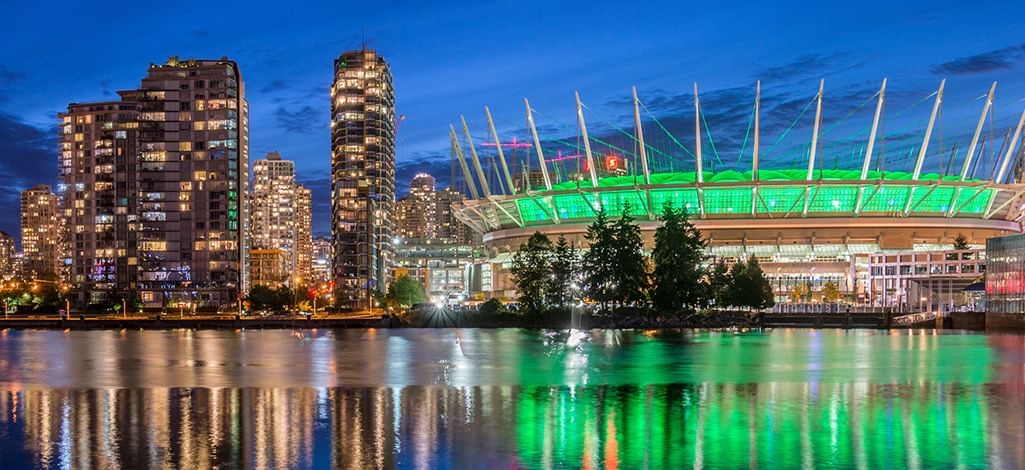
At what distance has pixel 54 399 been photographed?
135ft

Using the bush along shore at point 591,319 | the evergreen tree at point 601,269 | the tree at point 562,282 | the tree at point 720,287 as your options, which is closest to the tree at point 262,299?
the bush along shore at point 591,319

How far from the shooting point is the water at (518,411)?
27.6m

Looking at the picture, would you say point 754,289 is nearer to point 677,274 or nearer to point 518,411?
point 677,274

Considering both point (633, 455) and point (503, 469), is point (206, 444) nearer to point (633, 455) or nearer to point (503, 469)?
point (503, 469)

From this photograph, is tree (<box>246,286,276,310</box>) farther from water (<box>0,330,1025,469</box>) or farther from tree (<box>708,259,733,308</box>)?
water (<box>0,330,1025,469</box>)

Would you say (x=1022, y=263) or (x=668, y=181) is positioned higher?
(x=668, y=181)

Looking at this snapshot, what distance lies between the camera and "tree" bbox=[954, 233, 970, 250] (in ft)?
539

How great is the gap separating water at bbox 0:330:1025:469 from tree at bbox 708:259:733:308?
192 feet

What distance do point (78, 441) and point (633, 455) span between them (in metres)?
15.4

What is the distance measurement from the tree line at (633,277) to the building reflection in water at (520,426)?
77057 millimetres

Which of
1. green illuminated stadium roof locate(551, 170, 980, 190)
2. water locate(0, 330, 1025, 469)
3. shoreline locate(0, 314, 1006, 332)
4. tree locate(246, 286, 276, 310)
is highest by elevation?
green illuminated stadium roof locate(551, 170, 980, 190)

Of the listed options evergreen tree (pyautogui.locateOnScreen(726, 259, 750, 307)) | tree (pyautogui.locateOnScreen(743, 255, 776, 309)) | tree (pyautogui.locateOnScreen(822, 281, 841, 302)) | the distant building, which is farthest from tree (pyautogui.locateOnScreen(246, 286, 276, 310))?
the distant building

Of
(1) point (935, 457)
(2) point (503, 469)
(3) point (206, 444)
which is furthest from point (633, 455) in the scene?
(3) point (206, 444)

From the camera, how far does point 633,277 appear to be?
4833 inches
